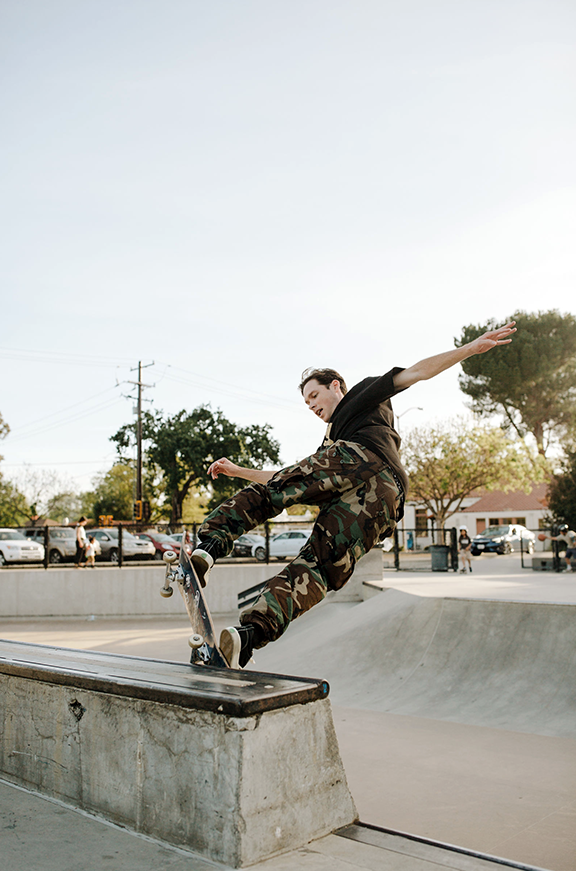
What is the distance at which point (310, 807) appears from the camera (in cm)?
225

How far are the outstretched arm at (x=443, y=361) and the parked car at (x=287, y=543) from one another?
67.3 ft

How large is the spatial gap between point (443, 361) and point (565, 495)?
21875mm

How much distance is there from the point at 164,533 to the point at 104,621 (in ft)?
27.2

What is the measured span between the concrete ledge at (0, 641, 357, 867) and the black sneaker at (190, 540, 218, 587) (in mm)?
408

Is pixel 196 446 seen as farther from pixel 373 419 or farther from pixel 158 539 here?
pixel 373 419

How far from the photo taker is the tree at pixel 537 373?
50.2 metres

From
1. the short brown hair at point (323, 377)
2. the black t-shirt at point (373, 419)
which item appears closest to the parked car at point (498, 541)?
the short brown hair at point (323, 377)

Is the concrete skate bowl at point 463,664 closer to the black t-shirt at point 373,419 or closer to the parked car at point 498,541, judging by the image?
the black t-shirt at point 373,419

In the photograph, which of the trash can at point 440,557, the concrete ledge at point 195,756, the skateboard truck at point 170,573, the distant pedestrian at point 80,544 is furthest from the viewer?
the trash can at point 440,557

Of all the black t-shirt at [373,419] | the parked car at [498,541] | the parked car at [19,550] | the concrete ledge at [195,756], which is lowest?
the parked car at [498,541]

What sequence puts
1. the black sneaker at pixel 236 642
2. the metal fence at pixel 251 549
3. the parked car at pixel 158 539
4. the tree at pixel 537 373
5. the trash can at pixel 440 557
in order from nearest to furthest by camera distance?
the black sneaker at pixel 236 642 → the metal fence at pixel 251 549 → the trash can at pixel 440 557 → the parked car at pixel 158 539 → the tree at pixel 537 373

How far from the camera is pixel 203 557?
2.90 m

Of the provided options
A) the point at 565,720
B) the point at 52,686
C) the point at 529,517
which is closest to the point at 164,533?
the point at 565,720

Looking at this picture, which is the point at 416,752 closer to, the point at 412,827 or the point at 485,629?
the point at 412,827
